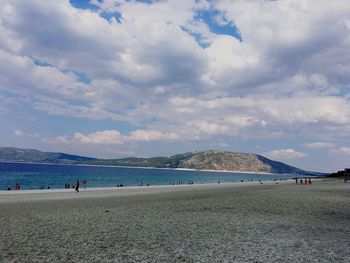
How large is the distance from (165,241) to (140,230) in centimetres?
290

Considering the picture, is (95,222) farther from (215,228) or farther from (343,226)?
(343,226)

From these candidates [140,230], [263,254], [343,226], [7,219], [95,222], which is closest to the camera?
[263,254]

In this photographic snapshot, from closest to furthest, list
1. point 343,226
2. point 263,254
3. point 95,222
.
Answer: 1. point 263,254
2. point 343,226
3. point 95,222

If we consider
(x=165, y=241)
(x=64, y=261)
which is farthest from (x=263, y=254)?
(x=64, y=261)

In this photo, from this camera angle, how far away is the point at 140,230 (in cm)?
1659

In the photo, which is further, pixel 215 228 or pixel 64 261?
pixel 215 228

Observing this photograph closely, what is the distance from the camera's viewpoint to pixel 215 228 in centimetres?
1712

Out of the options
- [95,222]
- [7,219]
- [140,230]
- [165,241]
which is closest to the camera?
[165,241]

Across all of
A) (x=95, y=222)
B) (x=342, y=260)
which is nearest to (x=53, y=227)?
(x=95, y=222)

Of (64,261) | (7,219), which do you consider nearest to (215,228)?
(64,261)

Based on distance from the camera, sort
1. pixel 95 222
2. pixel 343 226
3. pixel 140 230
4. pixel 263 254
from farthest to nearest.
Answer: pixel 95 222 < pixel 343 226 < pixel 140 230 < pixel 263 254

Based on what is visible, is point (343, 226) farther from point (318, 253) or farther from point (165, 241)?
point (165, 241)

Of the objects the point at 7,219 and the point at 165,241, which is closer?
the point at 165,241

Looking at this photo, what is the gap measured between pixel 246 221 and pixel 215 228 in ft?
10.0
